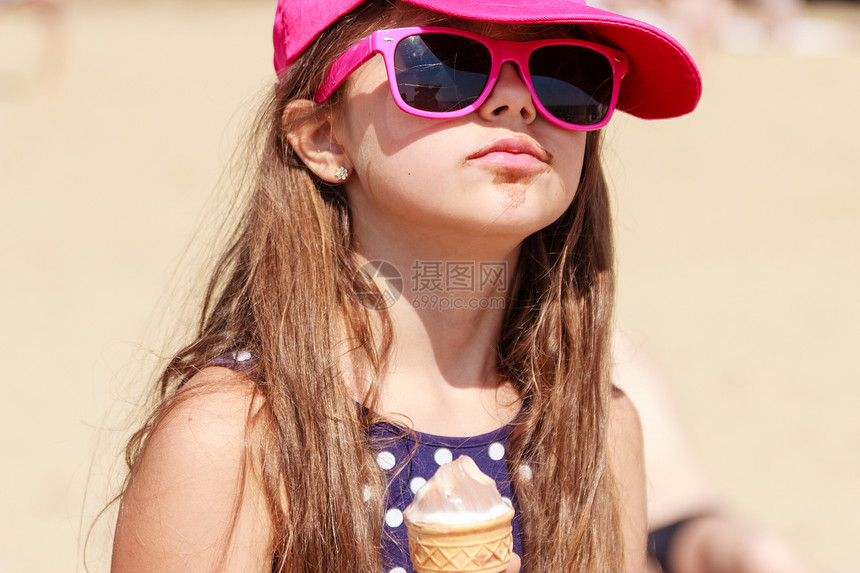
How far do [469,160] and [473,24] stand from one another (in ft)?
0.97

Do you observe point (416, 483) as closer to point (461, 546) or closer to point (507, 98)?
point (461, 546)

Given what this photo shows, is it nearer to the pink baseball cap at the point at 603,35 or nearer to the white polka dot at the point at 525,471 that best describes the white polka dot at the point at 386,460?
the white polka dot at the point at 525,471

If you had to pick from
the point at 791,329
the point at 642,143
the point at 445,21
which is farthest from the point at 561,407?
the point at 642,143

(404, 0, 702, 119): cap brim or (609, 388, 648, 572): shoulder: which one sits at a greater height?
(404, 0, 702, 119): cap brim

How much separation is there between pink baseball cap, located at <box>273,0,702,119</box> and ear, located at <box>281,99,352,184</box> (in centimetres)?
12

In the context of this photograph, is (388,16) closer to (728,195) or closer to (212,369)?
(212,369)

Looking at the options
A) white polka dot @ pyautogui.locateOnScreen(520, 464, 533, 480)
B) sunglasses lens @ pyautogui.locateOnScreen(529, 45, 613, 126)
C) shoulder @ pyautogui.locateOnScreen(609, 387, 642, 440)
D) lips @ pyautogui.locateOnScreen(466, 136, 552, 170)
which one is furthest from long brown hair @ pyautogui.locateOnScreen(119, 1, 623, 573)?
lips @ pyautogui.locateOnScreen(466, 136, 552, 170)

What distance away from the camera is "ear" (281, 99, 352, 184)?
7.27 feet

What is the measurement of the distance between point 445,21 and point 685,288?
277 inches

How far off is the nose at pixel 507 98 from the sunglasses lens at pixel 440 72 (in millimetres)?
36

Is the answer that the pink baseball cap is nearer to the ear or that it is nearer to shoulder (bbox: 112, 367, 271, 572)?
the ear

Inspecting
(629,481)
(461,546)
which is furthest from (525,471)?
(461,546)

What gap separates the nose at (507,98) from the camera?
6.68 feet

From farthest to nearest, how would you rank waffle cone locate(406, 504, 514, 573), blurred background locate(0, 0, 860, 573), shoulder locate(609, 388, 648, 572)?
1. blurred background locate(0, 0, 860, 573)
2. shoulder locate(609, 388, 648, 572)
3. waffle cone locate(406, 504, 514, 573)
